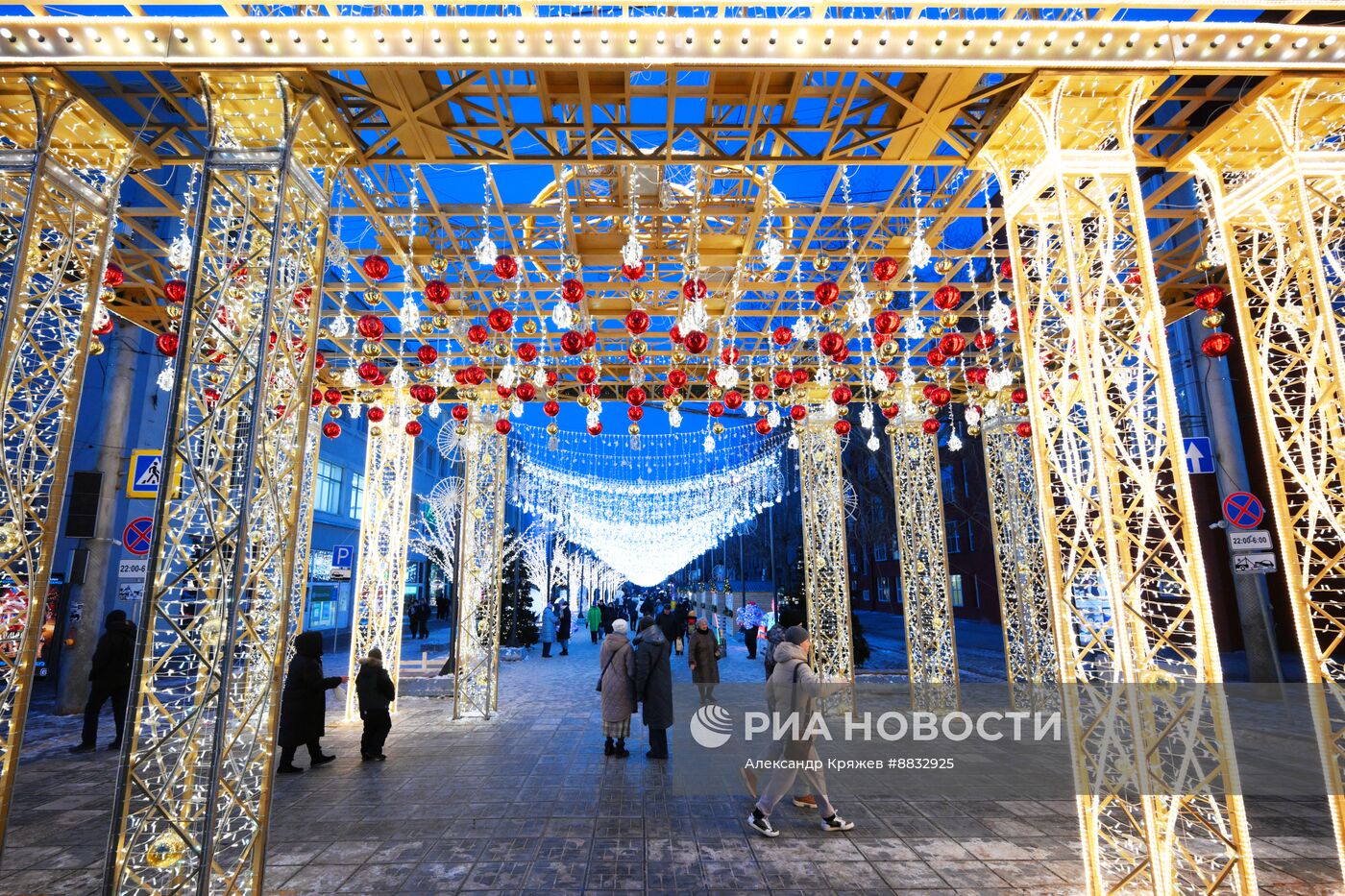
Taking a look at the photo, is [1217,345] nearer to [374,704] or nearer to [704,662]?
[704,662]

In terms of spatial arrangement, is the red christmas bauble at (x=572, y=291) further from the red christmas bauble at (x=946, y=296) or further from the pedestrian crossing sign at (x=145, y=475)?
the pedestrian crossing sign at (x=145, y=475)

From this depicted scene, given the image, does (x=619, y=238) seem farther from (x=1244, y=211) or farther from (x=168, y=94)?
(x=1244, y=211)

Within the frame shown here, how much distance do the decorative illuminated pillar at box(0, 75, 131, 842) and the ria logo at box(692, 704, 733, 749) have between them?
23.0 feet

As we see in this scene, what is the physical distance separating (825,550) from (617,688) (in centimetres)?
464

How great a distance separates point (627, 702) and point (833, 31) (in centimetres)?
737

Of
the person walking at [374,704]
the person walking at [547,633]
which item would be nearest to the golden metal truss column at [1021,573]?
the person walking at [374,704]

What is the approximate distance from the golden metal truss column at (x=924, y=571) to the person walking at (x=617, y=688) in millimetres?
4858

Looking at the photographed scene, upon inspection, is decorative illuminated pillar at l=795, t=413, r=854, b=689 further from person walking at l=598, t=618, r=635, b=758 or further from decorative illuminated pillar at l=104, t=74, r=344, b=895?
decorative illuminated pillar at l=104, t=74, r=344, b=895

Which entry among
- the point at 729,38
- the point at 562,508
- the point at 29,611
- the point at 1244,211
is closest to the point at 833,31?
the point at 729,38

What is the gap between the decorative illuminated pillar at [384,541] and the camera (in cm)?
1104

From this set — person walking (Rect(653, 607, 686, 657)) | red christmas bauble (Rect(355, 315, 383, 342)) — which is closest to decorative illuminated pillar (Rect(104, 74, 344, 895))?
red christmas bauble (Rect(355, 315, 383, 342))

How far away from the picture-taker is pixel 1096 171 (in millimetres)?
4523

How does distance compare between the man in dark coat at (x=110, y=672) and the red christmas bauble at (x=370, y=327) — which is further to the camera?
the man in dark coat at (x=110, y=672)

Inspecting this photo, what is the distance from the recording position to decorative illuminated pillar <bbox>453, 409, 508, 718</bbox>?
10914 millimetres
